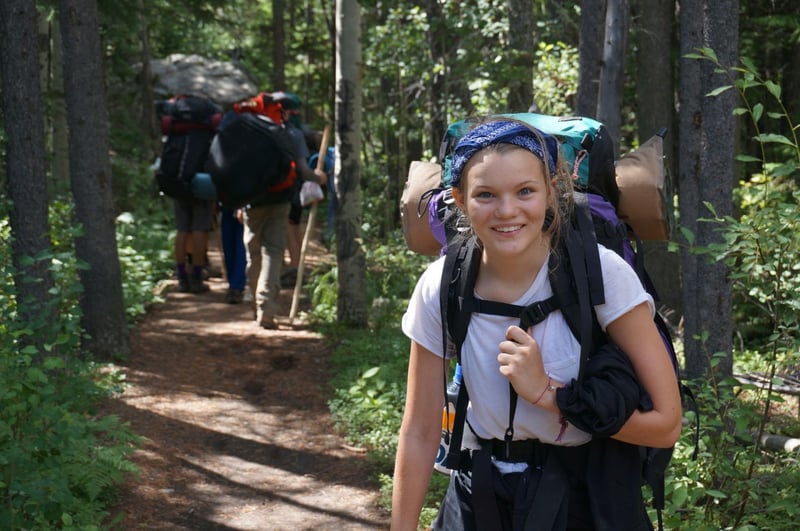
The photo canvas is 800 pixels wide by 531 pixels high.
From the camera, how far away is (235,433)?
7.78m

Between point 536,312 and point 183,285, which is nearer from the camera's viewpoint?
point 536,312

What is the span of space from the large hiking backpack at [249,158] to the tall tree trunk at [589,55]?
4.22 meters

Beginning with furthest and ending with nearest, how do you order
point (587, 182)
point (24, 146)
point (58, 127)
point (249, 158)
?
point (58, 127) < point (249, 158) < point (24, 146) < point (587, 182)

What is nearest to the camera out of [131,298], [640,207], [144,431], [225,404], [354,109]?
[640,207]

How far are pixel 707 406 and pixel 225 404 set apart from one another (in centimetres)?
488

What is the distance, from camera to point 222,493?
6.48 m

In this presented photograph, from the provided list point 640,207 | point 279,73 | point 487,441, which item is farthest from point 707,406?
point 279,73

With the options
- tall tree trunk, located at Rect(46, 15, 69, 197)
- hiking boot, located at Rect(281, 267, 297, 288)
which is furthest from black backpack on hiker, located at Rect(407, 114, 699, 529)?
tall tree trunk, located at Rect(46, 15, 69, 197)

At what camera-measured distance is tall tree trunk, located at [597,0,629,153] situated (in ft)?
22.5

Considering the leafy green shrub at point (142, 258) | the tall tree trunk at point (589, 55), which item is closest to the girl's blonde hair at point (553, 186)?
the tall tree trunk at point (589, 55)

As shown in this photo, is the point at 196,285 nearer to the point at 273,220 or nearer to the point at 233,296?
the point at 233,296

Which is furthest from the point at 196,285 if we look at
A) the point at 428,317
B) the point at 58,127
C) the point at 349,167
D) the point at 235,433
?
the point at 428,317

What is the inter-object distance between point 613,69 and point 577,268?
15.8 ft

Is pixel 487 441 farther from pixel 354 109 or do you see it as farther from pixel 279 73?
pixel 279 73
